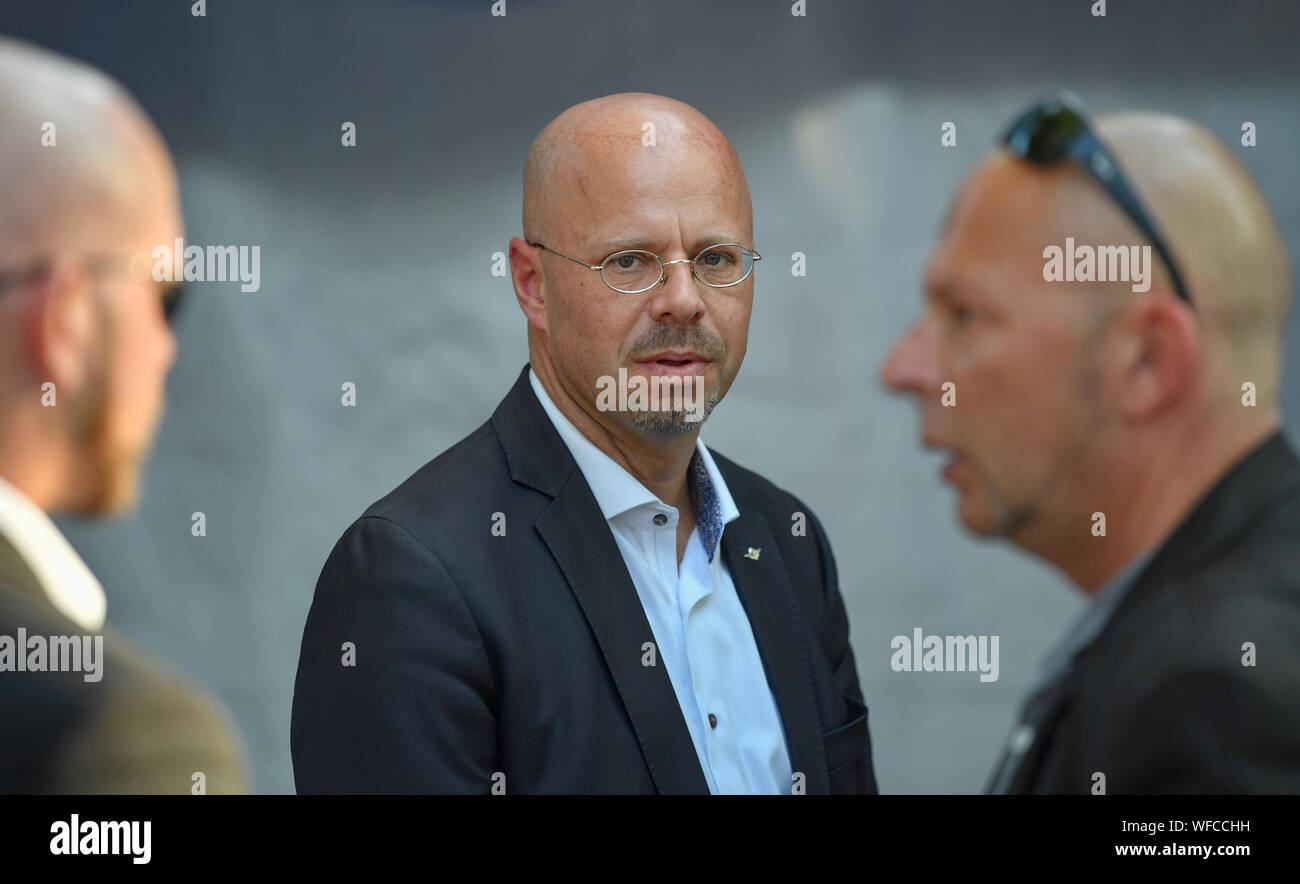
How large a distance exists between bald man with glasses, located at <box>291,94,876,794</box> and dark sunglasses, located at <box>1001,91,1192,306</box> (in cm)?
77

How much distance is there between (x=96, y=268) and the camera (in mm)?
2496

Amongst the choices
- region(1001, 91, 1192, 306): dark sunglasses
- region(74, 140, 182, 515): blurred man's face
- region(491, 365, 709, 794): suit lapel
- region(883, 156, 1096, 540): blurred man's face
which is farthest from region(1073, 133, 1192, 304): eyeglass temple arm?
region(74, 140, 182, 515): blurred man's face

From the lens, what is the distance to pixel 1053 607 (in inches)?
→ 102

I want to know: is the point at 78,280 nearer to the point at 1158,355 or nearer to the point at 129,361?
the point at 129,361

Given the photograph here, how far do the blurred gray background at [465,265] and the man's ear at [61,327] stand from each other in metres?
0.20

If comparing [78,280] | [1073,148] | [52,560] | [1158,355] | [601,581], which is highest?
[1073,148]

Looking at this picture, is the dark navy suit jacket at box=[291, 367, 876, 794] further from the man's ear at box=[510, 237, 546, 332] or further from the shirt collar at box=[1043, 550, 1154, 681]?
the shirt collar at box=[1043, 550, 1154, 681]

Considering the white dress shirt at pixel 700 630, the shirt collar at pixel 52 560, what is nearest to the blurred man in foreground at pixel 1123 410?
the white dress shirt at pixel 700 630

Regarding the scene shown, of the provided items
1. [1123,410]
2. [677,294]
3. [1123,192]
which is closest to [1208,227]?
[1123,192]

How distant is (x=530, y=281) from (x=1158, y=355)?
133cm

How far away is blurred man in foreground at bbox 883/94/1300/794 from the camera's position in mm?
2346

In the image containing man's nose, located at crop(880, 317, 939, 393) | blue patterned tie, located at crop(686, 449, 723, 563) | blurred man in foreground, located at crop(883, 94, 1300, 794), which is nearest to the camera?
blue patterned tie, located at crop(686, 449, 723, 563)

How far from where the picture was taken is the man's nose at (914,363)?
2.59 m
